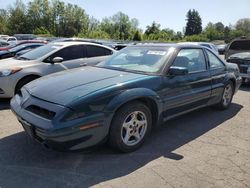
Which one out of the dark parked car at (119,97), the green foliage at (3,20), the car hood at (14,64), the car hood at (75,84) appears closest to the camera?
the dark parked car at (119,97)

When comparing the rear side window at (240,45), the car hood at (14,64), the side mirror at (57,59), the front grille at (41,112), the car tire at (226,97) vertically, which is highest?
the rear side window at (240,45)

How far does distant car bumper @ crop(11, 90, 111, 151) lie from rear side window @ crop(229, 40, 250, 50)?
10.4 m

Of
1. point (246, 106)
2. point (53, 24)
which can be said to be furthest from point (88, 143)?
point (53, 24)

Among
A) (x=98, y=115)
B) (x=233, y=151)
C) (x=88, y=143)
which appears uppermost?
(x=98, y=115)

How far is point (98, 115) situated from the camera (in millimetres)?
3369

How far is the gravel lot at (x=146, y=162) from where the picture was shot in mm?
3158

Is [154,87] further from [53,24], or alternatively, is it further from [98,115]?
[53,24]

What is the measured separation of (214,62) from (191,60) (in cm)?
89

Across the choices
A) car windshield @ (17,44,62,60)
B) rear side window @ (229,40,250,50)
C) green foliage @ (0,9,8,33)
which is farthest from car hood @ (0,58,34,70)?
green foliage @ (0,9,8,33)

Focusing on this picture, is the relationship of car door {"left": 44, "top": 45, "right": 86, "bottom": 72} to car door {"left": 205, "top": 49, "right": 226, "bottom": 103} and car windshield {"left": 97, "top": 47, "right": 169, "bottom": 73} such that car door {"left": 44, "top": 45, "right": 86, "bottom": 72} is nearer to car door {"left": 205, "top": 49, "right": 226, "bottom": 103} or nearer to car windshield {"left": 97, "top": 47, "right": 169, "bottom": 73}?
car windshield {"left": 97, "top": 47, "right": 169, "bottom": 73}

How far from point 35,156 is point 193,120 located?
9.97 feet

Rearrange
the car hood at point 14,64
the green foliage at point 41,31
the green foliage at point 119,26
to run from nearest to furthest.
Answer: the car hood at point 14,64, the green foliage at point 41,31, the green foliage at point 119,26

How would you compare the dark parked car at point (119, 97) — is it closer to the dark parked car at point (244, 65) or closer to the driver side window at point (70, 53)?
the driver side window at point (70, 53)

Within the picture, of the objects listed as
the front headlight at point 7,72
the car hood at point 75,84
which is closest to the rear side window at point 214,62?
the car hood at point 75,84
